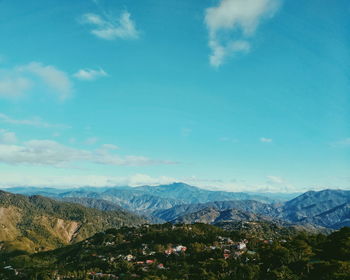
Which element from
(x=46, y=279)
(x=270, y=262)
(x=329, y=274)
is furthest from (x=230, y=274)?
(x=46, y=279)

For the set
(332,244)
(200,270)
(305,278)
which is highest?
(332,244)

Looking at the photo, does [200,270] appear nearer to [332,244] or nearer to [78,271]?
[332,244]

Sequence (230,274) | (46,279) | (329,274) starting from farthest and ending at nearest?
(46,279) → (230,274) → (329,274)

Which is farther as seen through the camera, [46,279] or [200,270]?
[46,279]

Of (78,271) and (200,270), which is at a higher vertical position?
(200,270)

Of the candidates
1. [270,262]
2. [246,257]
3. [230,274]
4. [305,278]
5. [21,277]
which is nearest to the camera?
[305,278]

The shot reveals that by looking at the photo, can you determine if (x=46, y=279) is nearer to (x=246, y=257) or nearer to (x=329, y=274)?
(x=246, y=257)

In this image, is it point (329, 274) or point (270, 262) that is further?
point (270, 262)

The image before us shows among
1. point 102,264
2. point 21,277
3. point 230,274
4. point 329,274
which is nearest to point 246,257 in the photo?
point 230,274

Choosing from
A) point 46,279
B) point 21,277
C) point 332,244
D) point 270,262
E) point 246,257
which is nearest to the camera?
point 332,244
